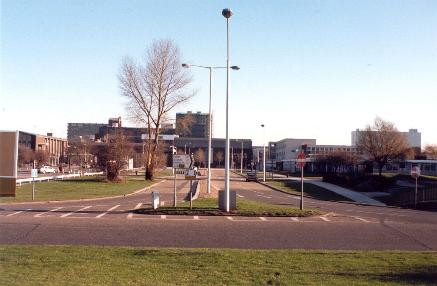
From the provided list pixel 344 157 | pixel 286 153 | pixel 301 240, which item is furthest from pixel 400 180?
pixel 286 153

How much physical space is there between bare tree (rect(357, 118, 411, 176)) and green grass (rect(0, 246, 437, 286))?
200 ft

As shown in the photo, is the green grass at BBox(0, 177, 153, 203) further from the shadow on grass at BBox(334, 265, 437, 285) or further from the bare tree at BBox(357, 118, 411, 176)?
the bare tree at BBox(357, 118, 411, 176)

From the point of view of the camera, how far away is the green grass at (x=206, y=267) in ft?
30.0

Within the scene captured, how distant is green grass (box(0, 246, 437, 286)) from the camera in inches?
360

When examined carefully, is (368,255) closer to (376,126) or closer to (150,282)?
(150,282)

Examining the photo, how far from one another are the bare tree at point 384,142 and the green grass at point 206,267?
61021 mm

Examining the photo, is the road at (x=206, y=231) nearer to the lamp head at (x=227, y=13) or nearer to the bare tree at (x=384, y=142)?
the lamp head at (x=227, y=13)

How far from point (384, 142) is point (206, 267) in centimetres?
6549

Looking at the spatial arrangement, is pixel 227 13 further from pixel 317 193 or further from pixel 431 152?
pixel 431 152

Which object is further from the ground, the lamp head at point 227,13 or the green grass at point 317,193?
the lamp head at point 227,13

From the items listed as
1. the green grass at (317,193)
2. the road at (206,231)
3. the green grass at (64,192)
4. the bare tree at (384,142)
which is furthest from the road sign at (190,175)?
the bare tree at (384,142)

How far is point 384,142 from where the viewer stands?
236 ft

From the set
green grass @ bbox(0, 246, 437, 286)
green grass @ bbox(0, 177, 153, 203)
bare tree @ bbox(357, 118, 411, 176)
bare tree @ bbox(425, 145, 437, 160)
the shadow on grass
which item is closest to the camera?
green grass @ bbox(0, 246, 437, 286)

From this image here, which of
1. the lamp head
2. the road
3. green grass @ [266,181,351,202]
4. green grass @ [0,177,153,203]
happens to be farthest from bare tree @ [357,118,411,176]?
the lamp head
